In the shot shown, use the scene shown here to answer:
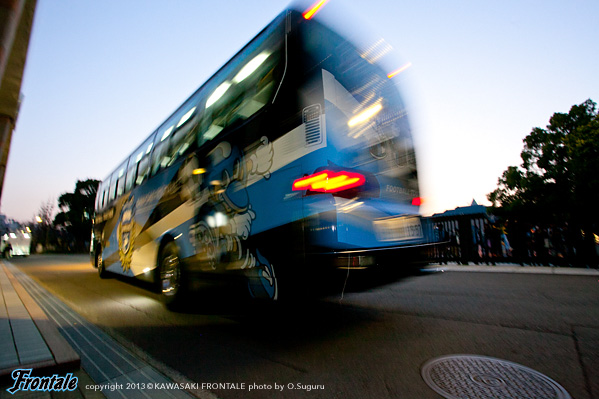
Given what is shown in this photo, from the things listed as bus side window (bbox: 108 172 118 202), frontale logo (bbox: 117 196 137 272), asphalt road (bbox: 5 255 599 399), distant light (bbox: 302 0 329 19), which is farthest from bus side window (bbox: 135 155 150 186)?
distant light (bbox: 302 0 329 19)

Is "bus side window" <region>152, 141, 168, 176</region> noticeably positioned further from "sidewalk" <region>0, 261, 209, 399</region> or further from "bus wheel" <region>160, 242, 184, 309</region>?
"sidewalk" <region>0, 261, 209, 399</region>

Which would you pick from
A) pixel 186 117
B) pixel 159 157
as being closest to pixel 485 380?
pixel 186 117

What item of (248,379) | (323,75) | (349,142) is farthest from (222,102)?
(248,379)

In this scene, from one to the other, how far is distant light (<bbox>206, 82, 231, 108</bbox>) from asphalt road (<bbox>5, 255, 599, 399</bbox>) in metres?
2.51

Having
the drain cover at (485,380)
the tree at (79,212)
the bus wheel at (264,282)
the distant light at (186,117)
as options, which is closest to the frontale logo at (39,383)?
the bus wheel at (264,282)

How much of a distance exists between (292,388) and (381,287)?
44.4 inches

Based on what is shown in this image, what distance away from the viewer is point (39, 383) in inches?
79.5

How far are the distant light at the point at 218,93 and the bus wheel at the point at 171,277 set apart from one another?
83.1 inches

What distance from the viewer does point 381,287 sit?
2570 millimetres

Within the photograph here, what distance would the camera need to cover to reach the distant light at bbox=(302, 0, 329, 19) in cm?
270

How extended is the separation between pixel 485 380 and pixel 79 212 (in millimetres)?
54650

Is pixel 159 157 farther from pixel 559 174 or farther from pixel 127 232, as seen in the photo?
pixel 559 174

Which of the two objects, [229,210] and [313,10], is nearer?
[313,10]

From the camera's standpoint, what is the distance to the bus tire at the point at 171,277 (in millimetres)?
4090
